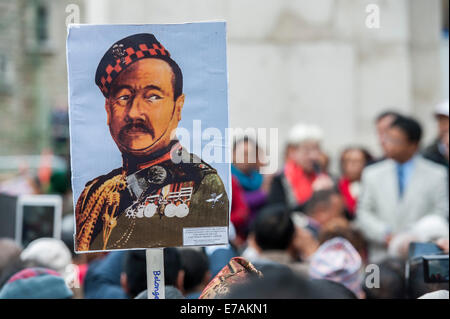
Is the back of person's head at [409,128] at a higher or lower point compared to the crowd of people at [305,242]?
higher

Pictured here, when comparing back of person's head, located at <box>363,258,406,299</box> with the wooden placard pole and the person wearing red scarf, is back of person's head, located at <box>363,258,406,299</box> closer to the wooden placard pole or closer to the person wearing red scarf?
the wooden placard pole

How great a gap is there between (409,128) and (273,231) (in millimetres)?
1675

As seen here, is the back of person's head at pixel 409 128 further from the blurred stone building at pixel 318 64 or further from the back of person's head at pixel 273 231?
the blurred stone building at pixel 318 64

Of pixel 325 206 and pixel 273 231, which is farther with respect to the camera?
pixel 325 206

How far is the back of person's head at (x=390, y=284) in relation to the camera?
11.1 feet

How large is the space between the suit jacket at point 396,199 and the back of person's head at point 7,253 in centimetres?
255

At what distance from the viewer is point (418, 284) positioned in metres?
3.00

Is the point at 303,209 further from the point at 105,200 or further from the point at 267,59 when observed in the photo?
the point at 105,200

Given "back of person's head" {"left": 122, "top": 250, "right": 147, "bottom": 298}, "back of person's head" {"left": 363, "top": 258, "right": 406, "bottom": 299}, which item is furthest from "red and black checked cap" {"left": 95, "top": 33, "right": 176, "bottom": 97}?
"back of person's head" {"left": 363, "top": 258, "right": 406, "bottom": 299}

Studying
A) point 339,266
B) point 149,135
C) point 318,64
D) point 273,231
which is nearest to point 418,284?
point 339,266

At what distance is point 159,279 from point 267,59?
18.9 feet

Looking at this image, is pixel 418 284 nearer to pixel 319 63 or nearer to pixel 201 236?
pixel 201 236

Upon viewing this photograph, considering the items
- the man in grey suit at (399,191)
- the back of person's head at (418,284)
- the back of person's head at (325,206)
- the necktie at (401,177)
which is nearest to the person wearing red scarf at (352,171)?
the back of person's head at (325,206)

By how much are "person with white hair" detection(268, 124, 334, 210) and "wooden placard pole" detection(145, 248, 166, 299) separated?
11.2 ft
